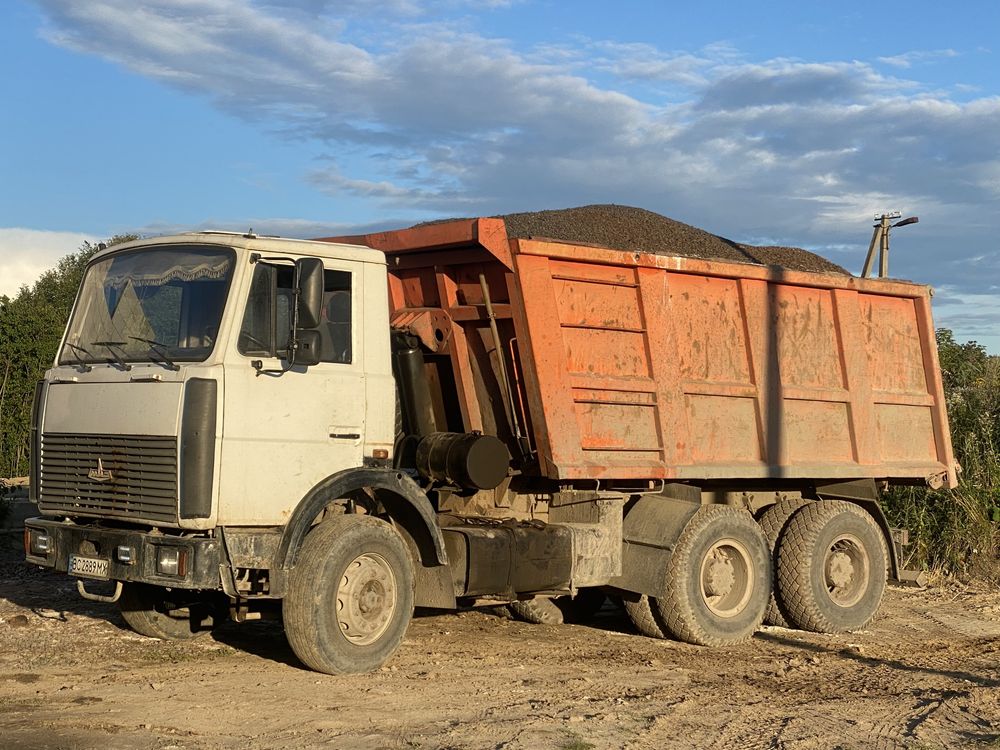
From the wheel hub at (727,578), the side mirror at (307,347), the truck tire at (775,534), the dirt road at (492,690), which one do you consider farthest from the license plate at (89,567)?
the truck tire at (775,534)

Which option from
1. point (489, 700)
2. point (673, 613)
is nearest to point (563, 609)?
point (673, 613)

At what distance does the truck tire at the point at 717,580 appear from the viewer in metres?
9.42

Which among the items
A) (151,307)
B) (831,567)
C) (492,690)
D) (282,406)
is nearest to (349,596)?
(492,690)

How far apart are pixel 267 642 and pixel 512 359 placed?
2.61 metres

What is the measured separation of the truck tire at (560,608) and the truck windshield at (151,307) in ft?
13.1

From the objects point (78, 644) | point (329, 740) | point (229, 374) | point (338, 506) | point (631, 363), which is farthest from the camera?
point (631, 363)

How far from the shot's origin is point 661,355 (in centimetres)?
920

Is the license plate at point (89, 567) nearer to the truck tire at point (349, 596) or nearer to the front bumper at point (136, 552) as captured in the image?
the front bumper at point (136, 552)

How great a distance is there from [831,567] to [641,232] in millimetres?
14424

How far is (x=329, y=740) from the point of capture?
239 inches

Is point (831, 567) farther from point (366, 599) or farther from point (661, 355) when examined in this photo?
point (366, 599)

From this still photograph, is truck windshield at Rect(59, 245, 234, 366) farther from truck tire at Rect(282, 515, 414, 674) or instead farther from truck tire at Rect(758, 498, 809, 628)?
truck tire at Rect(758, 498, 809, 628)

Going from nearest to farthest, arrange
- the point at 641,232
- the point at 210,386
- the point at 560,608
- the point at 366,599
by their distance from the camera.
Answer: the point at 210,386 → the point at 366,599 → the point at 560,608 → the point at 641,232

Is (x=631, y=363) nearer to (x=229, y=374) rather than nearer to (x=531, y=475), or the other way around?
(x=531, y=475)
